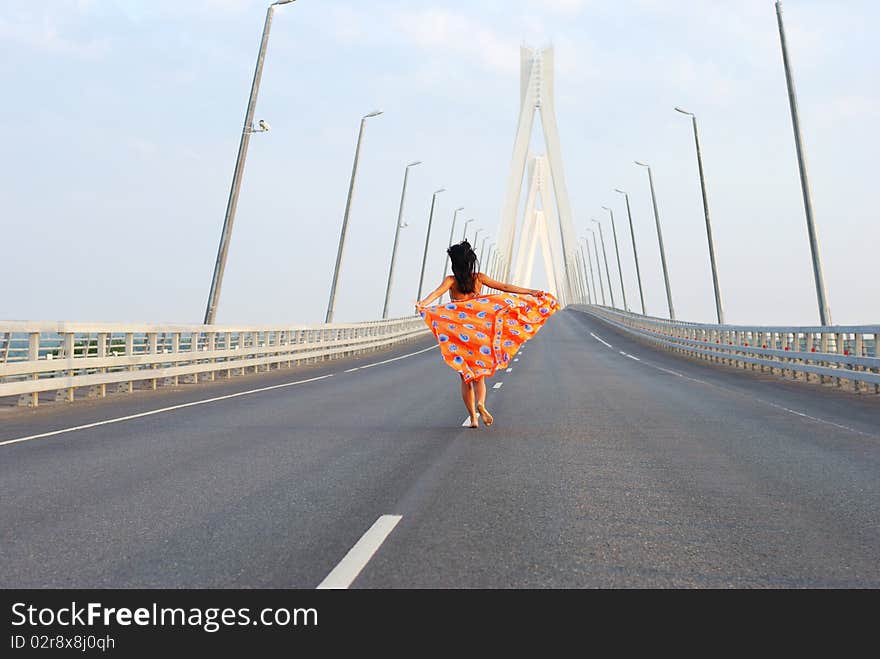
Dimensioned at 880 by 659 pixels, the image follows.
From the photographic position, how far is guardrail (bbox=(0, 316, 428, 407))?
1489cm

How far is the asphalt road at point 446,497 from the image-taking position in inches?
195

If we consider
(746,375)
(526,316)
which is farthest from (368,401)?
(746,375)

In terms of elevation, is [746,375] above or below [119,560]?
above

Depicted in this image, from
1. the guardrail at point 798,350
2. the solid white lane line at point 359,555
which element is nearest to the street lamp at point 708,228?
the guardrail at point 798,350

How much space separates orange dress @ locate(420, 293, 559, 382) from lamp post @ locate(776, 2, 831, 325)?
15004 mm

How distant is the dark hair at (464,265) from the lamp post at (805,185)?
609 inches

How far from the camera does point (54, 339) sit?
15859 millimetres

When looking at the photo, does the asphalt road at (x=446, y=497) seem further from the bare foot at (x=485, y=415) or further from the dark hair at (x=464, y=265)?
the dark hair at (x=464, y=265)

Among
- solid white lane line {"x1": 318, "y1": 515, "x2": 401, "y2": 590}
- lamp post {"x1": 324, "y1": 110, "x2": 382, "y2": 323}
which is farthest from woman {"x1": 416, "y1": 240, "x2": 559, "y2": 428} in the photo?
lamp post {"x1": 324, "y1": 110, "x2": 382, "y2": 323}

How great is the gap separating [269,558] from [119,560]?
0.81 metres

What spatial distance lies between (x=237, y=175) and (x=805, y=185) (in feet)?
52.1

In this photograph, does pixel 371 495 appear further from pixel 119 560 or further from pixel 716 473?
pixel 716 473

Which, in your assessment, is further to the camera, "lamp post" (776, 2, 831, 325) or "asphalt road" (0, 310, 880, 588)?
"lamp post" (776, 2, 831, 325)

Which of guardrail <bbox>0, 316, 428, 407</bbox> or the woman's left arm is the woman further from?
guardrail <bbox>0, 316, 428, 407</bbox>
